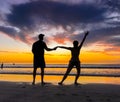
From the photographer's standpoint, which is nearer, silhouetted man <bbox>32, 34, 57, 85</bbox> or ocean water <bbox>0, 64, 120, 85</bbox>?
silhouetted man <bbox>32, 34, 57, 85</bbox>

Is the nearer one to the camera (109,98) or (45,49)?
(109,98)

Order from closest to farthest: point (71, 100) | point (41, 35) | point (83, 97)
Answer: point (71, 100) < point (83, 97) < point (41, 35)

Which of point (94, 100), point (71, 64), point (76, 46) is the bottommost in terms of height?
point (94, 100)

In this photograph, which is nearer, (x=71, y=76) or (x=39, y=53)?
(x=39, y=53)

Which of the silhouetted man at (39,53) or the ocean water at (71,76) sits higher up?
the silhouetted man at (39,53)

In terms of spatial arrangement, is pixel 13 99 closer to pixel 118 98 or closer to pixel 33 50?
pixel 118 98

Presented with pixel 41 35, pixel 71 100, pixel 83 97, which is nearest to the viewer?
pixel 71 100

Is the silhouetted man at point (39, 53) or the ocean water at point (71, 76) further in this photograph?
the ocean water at point (71, 76)

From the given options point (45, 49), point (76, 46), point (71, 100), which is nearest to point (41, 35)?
point (45, 49)

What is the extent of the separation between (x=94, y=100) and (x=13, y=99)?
8.23 feet

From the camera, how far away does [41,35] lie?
46.5 ft

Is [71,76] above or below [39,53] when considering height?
below

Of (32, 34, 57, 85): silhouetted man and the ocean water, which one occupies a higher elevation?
(32, 34, 57, 85): silhouetted man

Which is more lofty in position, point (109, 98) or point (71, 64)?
point (71, 64)
